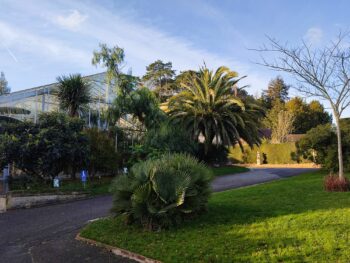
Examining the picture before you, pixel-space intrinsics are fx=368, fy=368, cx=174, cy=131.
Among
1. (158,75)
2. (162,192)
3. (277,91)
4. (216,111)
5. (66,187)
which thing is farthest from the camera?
(277,91)

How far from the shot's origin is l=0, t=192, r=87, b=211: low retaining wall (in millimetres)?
12227

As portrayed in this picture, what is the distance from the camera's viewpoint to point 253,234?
6.45 m

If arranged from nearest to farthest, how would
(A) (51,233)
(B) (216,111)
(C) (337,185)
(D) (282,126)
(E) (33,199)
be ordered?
(A) (51,233)
(C) (337,185)
(E) (33,199)
(B) (216,111)
(D) (282,126)

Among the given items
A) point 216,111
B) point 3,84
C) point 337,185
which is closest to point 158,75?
point 3,84

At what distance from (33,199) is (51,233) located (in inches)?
180

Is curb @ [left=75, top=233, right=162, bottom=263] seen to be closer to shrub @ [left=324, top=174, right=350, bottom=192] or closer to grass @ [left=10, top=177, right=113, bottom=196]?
grass @ [left=10, top=177, right=113, bottom=196]

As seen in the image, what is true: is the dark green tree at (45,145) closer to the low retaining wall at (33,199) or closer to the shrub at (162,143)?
the low retaining wall at (33,199)

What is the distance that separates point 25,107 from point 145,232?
49.5 ft

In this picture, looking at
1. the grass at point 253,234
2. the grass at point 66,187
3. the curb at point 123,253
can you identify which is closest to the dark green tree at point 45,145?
the grass at point 66,187

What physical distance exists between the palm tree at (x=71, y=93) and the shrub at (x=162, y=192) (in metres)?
11.4

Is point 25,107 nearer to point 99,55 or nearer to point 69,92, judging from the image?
point 69,92

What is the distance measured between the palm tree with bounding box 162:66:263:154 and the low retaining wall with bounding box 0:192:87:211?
36.0ft

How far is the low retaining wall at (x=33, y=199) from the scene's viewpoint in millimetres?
12227

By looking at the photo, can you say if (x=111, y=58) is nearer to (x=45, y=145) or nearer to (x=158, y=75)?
(x=45, y=145)
